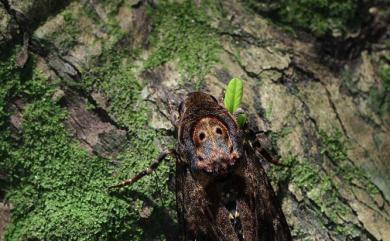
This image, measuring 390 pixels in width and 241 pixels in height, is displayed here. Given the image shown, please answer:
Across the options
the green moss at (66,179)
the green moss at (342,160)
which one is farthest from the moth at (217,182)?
the green moss at (342,160)

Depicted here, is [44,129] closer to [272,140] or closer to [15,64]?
[15,64]

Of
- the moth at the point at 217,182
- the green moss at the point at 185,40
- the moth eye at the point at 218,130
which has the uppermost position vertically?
the green moss at the point at 185,40

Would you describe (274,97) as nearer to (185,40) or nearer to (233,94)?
(233,94)

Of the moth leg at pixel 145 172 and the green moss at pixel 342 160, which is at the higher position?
the moth leg at pixel 145 172

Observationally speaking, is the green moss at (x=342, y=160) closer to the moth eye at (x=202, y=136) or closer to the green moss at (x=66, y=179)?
the moth eye at (x=202, y=136)

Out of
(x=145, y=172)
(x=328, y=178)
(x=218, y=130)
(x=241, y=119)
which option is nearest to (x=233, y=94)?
(x=241, y=119)

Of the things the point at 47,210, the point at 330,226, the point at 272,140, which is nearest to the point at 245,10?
the point at 272,140
